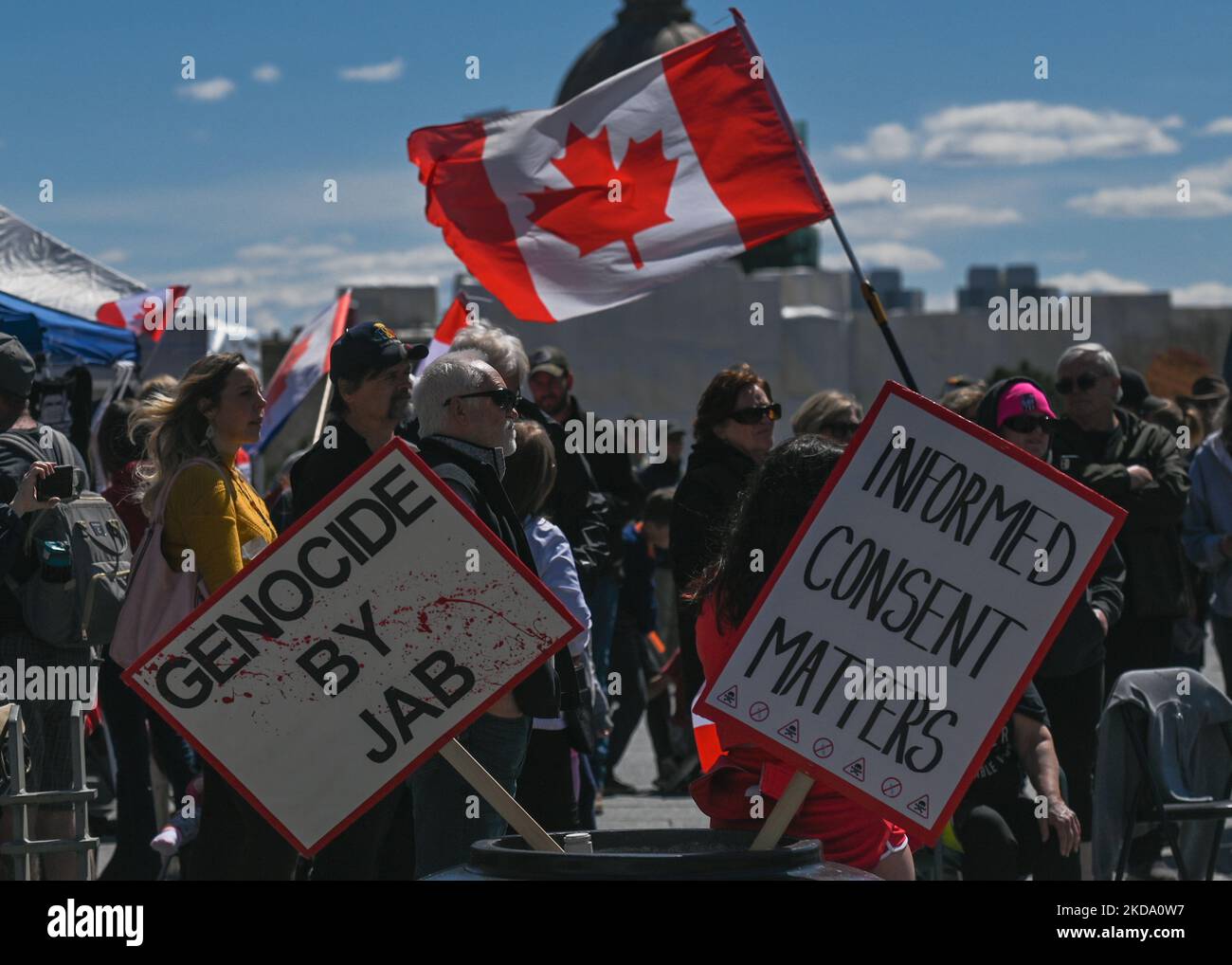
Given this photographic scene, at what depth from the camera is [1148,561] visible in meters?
7.18

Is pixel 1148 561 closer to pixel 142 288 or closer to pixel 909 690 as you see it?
pixel 909 690

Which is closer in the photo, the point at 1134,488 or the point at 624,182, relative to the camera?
the point at 1134,488

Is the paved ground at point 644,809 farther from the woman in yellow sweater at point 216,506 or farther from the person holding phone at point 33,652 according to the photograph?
the woman in yellow sweater at point 216,506

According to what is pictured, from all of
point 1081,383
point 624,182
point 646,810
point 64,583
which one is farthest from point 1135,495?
point 64,583

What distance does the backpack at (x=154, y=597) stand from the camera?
5.06m

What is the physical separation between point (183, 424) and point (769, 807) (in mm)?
2295

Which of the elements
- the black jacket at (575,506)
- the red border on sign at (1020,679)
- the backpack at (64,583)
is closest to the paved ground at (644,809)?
the black jacket at (575,506)

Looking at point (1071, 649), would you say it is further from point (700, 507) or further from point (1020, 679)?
point (1020, 679)

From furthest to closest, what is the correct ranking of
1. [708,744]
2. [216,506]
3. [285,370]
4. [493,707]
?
1. [285,370]
2. [216,506]
3. [493,707]
4. [708,744]

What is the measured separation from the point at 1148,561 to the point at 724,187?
2266 millimetres

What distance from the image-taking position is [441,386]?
4.60 metres

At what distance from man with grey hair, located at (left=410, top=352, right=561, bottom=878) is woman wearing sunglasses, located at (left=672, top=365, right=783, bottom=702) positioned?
1251 millimetres

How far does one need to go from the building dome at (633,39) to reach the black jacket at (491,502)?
4522 centimetres
